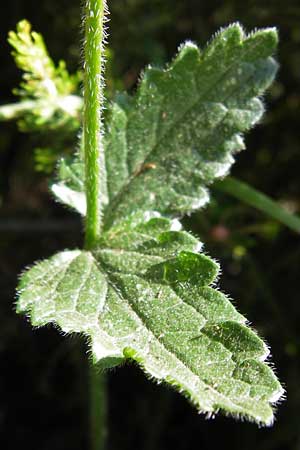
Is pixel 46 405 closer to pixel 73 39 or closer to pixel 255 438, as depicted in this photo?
pixel 255 438

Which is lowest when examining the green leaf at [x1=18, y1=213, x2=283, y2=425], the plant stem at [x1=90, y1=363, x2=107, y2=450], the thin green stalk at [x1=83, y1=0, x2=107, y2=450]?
the plant stem at [x1=90, y1=363, x2=107, y2=450]

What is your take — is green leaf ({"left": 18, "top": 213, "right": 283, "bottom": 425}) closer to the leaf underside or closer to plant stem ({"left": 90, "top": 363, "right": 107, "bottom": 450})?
the leaf underside

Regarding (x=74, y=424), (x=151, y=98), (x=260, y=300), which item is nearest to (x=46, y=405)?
(x=74, y=424)

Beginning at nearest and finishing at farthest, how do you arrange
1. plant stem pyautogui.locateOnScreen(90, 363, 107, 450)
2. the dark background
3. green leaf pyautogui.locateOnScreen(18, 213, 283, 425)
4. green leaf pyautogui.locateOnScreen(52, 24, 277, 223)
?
green leaf pyautogui.locateOnScreen(18, 213, 283, 425)
green leaf pyautogui.locateOnScreen(52, 24, 277, 223)
plant stem pyautogui.locateOnScreen(90, 363, 107, 450)
the dark background

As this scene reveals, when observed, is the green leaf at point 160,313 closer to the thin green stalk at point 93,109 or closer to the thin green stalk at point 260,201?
the thin green stalk at point 93,109

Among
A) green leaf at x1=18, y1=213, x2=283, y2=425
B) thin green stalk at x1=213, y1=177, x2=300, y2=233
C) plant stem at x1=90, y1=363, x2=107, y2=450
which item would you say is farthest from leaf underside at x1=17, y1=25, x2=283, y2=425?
plant stem at x1=90, y1=363, x2=107, y2=450

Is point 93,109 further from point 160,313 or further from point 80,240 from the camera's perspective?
point 80,240
